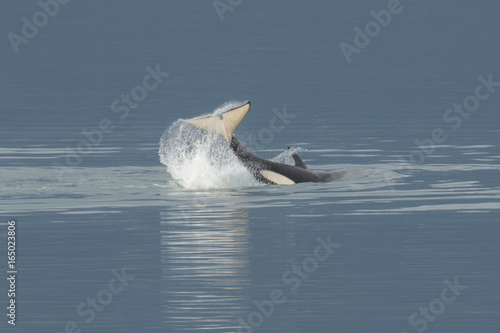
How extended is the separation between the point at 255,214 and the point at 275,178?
4758 millimetres

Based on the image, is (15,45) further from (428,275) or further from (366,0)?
(428,275)

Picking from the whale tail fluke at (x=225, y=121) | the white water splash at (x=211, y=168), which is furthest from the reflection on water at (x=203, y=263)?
the whale tail fluke at (x=225, y=121)

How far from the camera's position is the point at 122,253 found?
87.5 feet

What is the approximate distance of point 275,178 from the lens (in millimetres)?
35438

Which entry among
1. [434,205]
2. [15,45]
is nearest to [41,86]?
[15,45]

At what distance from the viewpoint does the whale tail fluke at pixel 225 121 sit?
34375 millimetres

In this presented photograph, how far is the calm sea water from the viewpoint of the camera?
2256 cm

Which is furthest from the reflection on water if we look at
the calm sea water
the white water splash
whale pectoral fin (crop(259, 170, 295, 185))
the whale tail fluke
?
whale pectoral fin (crop(259, 170, 295, 185))

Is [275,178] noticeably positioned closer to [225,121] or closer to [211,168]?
[211,168]

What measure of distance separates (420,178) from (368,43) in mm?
86697

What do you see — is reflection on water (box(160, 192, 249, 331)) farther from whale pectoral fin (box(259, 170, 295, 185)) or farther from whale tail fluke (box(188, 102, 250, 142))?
whale pectoral fin (box(259, 170, 295, 185))

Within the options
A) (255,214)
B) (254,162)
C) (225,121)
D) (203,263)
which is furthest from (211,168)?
(203,263)

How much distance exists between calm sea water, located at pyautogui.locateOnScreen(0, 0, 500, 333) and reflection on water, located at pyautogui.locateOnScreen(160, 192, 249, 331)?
0.06m

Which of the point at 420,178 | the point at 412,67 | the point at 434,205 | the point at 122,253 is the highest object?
the point at 412,67
